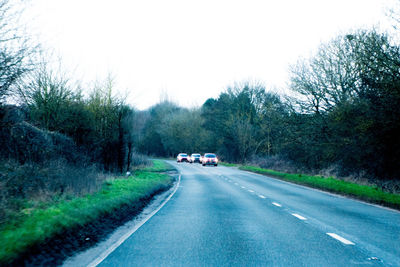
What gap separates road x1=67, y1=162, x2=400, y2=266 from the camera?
5.74m

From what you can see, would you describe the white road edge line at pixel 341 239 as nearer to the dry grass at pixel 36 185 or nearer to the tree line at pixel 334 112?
the dry grass at pixel 36 185

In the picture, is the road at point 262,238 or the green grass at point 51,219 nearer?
the green grass at point 51,219

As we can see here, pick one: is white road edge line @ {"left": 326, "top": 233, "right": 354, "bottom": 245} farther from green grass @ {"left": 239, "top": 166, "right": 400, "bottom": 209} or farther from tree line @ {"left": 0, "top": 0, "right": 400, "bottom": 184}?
tree line @ {"left": 0, "top": 0, "right": 400, "bottom": 184}

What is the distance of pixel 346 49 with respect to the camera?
26.2 m

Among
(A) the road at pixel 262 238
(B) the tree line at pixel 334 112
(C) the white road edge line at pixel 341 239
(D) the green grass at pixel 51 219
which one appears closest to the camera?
(D) the green grass at pixel 51 219

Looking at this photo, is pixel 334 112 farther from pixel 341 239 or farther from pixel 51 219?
pixel 51 219

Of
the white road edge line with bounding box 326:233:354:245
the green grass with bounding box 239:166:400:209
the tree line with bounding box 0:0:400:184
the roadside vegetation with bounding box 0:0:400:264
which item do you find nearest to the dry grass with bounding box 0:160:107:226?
the roadside vegetation with bounding box 0:0:400:264

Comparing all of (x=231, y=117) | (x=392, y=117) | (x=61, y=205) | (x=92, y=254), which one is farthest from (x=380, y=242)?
(x=231, y=117)

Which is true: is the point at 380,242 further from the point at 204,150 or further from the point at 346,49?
the point at 204,150

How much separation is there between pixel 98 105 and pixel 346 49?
1693 cm

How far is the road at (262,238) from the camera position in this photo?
5738mm

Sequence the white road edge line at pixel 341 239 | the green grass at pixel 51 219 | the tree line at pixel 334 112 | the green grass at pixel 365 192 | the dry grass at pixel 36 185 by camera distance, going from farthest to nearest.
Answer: the tree line at pixel 334 112 < the green grass at pixel 365 192 < the dry grass at pixel 36 185 < the white road edge line at pixel 341 239 < the green grass at pixel 51 219

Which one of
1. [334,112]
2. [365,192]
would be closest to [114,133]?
[334,112]

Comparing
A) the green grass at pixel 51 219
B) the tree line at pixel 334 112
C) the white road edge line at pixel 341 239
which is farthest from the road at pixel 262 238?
the tree line at pixel 334 112
